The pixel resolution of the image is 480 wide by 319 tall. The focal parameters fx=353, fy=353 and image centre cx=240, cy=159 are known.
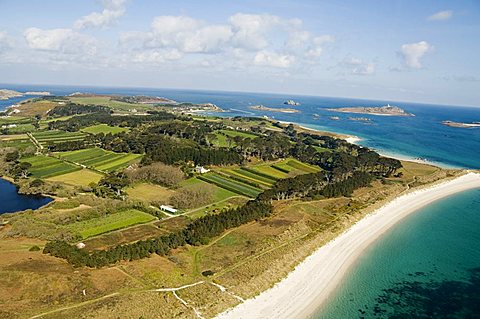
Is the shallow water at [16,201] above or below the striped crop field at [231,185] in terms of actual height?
below

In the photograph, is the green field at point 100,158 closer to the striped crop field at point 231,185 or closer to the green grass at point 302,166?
the striped crop field at point 231,185

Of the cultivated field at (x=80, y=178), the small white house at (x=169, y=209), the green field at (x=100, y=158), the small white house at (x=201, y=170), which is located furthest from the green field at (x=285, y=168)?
the cultivated field at (x=80, y=178)

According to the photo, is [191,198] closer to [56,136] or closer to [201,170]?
[201,170]

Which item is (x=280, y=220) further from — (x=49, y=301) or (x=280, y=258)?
(x=49, y=301)

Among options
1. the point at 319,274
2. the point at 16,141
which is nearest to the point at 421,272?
the point at 319,274

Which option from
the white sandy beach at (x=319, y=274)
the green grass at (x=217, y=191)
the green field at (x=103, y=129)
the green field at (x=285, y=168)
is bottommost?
the white sandy beach at (x=319, y=274)

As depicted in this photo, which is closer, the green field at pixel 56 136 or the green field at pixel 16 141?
the green field at pixel 16 141
